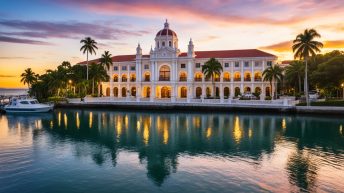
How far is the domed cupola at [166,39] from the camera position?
9344 cm

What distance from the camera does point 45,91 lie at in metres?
93.9

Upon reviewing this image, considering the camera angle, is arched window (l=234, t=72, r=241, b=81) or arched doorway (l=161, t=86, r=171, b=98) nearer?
arched window (l=234, t=72, r=241, b=81)

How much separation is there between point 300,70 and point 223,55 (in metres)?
22.0

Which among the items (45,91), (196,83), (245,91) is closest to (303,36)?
(245,91)

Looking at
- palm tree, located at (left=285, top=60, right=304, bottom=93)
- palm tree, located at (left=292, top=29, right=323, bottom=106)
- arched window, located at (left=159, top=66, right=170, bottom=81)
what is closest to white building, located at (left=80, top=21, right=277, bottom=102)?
arched window, located at (left=159, top=66, right=170, bottom=81)

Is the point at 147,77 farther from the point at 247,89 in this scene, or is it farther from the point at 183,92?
the point at 247,89

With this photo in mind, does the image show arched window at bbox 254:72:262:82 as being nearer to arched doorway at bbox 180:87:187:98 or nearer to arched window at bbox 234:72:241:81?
arched window at bbox 234:72:241:81

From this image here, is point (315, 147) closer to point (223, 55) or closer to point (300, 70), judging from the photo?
point (300, 70)

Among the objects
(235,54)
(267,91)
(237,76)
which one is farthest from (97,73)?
(267,91)

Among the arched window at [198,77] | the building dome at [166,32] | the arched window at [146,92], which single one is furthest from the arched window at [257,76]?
the arched window at [146,92]

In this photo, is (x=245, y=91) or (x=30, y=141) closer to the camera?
(x=30, y=141)

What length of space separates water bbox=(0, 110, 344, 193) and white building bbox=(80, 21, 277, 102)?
47.5 m

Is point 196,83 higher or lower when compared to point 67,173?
higher

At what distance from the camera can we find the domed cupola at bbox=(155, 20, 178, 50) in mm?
93438
